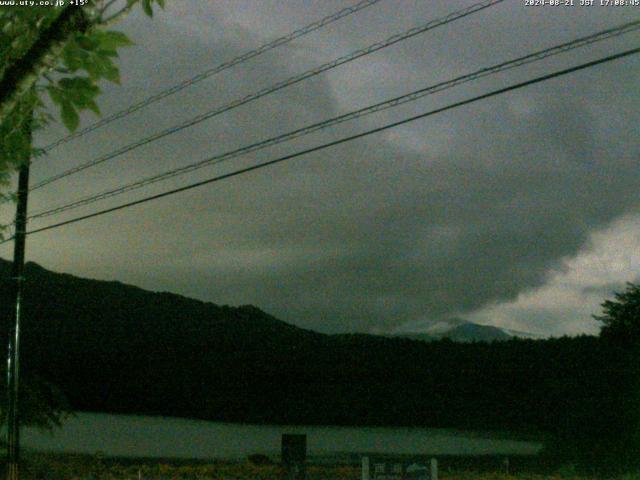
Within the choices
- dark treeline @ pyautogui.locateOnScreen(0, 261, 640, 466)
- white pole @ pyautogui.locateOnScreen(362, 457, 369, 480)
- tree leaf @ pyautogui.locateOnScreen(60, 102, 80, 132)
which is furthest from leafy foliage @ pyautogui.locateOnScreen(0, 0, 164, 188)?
dark treeline @ pyautogui.locateOnScreen(0, 261, 640, 466)

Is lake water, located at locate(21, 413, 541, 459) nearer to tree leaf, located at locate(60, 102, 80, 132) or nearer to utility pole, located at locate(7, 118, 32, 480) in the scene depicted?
utility pole, located at locate(7, 118, 32, 480)

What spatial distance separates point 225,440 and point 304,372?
11.5 m

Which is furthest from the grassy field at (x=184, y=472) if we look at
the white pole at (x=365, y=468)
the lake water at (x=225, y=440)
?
the white pole at (x=365, y=468)

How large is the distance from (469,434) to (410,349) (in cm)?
695

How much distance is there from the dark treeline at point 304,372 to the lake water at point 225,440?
1319 mm

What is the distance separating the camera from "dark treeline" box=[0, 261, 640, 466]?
2544 cm

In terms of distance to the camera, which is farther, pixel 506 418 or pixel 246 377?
pixel 246 377

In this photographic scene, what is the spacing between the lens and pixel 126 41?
3.78 m

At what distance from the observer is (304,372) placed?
4631 centimetres

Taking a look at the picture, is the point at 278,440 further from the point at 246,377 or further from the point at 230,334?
the point at 230,334

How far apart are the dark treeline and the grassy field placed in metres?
2.58

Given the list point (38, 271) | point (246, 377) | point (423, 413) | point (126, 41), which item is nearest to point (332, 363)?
point (246, 377)

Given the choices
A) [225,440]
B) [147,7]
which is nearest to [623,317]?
[225,440]

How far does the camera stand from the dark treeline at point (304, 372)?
83.5 feet
